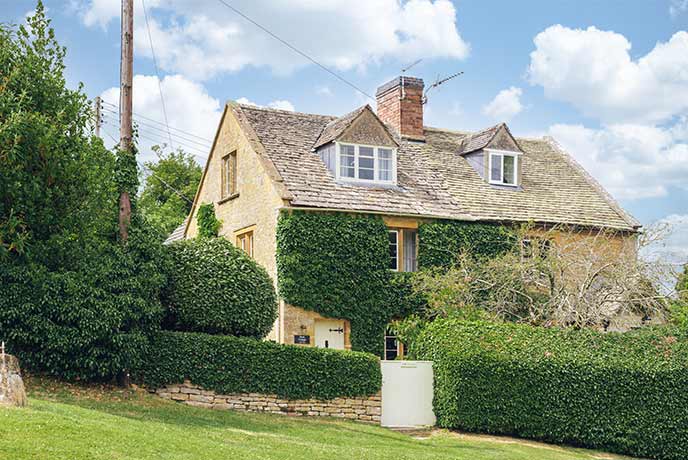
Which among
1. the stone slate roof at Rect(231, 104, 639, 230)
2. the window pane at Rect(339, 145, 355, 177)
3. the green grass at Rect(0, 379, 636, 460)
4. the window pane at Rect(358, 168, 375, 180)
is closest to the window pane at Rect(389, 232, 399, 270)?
the stone slate roof at Rect(231, 104, 639, 230)

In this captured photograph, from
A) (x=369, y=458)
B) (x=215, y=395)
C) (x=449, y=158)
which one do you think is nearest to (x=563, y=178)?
(x=449, y=158)

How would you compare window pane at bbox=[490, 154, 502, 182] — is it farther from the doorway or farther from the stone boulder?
the stone boulder

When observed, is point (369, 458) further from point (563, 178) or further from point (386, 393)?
point (563, 178)

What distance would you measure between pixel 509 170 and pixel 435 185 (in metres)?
3.93

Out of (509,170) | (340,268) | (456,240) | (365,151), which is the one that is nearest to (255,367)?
(340,268)

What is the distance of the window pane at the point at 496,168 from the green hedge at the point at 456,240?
3.21m

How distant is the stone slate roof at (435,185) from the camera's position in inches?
1120

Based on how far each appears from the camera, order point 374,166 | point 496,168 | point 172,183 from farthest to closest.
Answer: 1. point 172,183
2. point 496,168
3. point 374,166

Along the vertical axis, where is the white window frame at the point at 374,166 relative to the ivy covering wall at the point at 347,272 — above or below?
above

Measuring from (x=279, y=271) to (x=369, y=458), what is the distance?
11.6 meters

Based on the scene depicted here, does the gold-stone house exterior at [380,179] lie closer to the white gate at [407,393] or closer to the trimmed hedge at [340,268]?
the trimmed hedge at [340,268]

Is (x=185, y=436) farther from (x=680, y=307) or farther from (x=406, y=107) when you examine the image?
(x=406, y=107)

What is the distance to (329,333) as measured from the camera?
27.5m

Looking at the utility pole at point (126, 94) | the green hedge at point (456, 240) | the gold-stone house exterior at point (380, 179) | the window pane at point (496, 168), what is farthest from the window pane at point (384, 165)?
the utility pole at point (126, 94)
